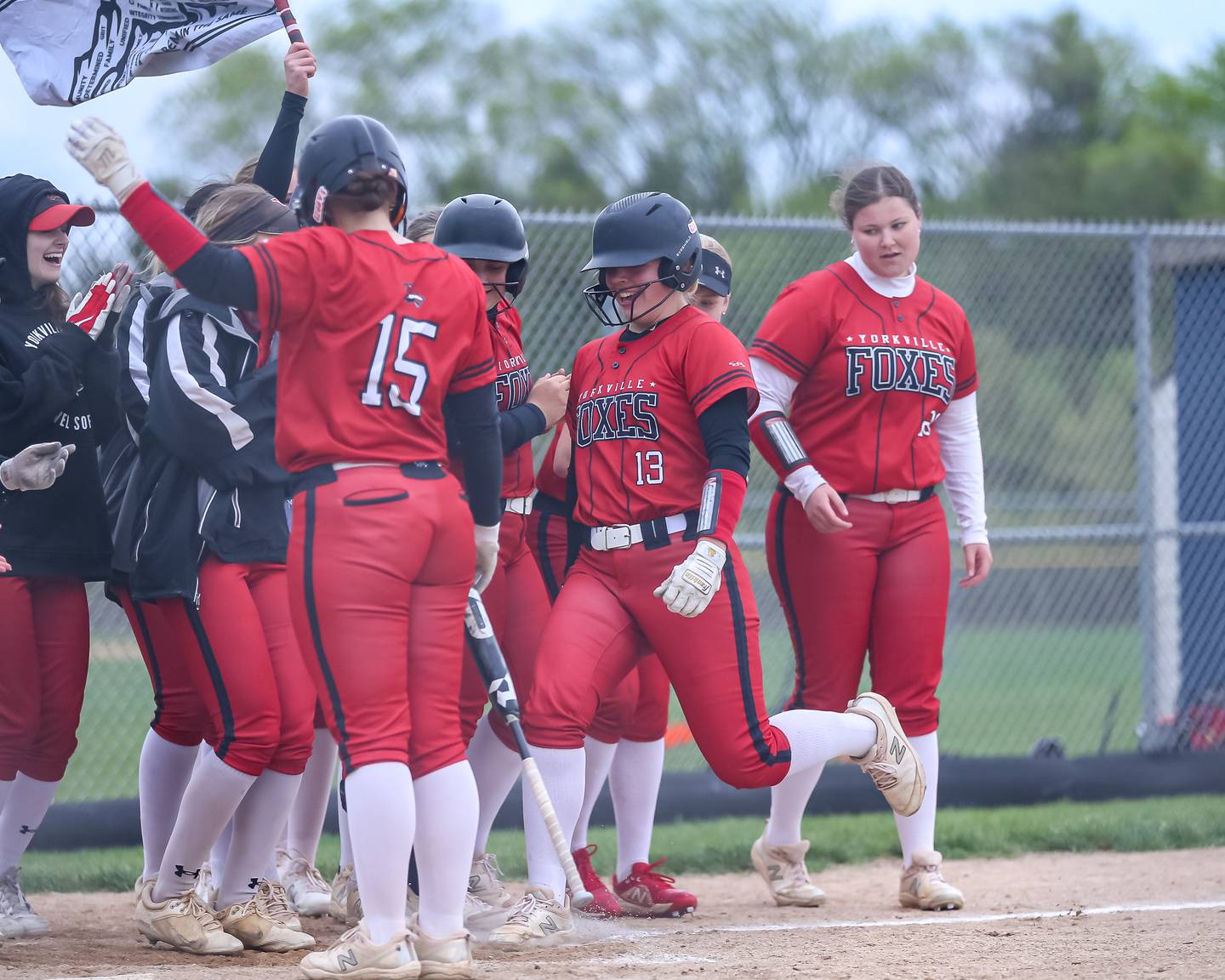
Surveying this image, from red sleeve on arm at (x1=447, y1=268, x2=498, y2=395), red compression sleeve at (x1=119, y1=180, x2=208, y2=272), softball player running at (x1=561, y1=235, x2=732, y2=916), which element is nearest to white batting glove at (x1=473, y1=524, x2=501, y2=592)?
red sleeve on arm at (x1=447, y1=268, x2=498, y2=395)

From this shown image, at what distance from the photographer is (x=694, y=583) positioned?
382 centimetres

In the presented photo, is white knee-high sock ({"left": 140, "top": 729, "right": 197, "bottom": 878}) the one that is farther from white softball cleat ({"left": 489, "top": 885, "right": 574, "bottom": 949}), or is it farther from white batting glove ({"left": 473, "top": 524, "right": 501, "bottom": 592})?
white batting glove ({"left": 473, "top": 524, "right": 501, "bottom": 592})

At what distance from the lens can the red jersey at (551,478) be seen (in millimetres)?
4543

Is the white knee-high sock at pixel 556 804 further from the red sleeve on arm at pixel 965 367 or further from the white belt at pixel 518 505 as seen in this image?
the red sleeve on arm at pixel 965 367

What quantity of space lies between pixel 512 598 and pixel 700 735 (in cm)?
69

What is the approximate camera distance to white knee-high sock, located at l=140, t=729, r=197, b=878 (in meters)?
4.14

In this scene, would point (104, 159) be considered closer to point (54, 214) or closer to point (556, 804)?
point (54, 214)

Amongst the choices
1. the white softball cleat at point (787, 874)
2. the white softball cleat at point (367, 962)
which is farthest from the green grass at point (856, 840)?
the white softball cleat at point (367, 962)

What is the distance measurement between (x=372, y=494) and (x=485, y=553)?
0.52m

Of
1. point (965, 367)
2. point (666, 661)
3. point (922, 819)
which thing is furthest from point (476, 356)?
point (922, 819)

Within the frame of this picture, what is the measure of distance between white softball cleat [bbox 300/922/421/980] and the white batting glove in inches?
34.6

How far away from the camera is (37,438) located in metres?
4.04

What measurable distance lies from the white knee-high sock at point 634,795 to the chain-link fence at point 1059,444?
2.10m

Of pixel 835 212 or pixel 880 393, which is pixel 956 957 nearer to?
pixel 880 393
